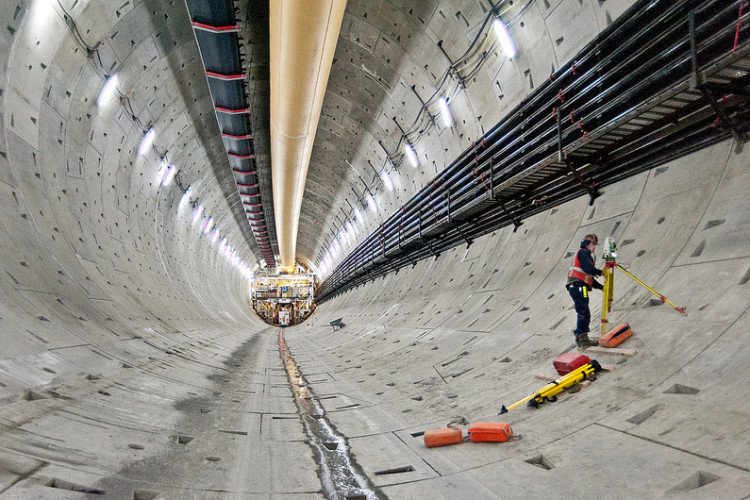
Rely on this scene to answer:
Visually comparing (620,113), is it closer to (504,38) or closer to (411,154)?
(504,38)

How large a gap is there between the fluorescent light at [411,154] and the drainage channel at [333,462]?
698cm

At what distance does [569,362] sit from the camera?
3299 mm

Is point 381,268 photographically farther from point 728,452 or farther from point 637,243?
point 728,452

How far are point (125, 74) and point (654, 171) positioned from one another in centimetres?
845

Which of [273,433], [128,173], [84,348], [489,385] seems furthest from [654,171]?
[128,173]

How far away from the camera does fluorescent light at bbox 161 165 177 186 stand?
35.8ft

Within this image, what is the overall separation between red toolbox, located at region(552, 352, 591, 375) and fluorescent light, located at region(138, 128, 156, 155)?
9.41 m

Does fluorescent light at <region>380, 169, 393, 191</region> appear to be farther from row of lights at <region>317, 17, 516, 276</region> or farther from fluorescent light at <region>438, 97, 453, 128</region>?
fluorescent light at <region>438, 97, 453, 128</region>

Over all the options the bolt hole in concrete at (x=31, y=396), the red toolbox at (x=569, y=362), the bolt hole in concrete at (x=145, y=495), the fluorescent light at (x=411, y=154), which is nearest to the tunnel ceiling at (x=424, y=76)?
the fluorescent light at (x=411, y=154)

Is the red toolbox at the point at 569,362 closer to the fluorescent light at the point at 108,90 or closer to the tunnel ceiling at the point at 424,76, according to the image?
the tunnel ceiling at the point at 424,76

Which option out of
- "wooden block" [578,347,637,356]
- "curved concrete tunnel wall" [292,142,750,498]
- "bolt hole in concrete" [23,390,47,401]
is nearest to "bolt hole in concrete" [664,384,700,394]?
"curved concrete tunnel wall" [292,142,750,498]

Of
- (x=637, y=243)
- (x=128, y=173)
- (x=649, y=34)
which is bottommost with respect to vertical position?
(x=637, y=243)

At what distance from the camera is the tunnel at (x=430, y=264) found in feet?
7.98

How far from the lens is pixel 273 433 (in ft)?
11.6
